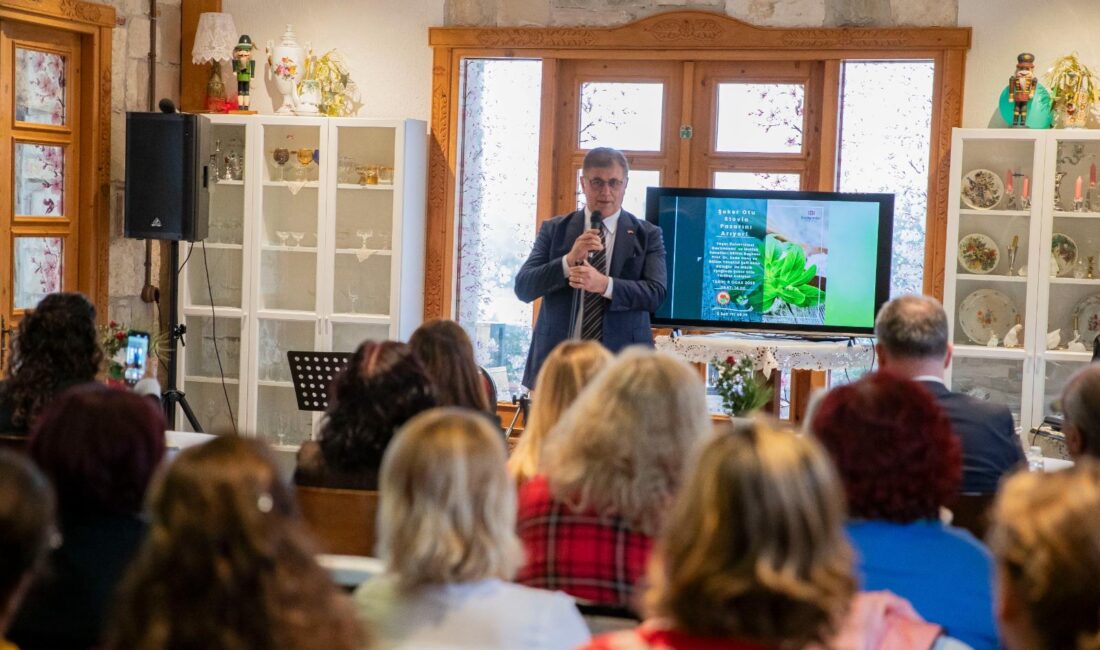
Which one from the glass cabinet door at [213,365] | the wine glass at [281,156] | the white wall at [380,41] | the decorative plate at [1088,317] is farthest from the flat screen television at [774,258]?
the glass cabinet door at [213,365]

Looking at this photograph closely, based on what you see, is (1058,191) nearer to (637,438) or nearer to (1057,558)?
(637,438)

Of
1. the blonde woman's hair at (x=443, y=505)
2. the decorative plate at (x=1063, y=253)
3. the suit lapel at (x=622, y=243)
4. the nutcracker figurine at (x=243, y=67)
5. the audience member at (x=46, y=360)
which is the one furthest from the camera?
the nutcracker figurine at (x=243, y=67)

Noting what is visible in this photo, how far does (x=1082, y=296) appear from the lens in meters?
6.21

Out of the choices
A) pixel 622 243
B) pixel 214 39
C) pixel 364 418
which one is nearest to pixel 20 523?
pixel 364 418

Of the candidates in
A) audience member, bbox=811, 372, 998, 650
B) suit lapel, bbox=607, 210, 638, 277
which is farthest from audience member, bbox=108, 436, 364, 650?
suit lapel, bbox=607, 210, 638, 277

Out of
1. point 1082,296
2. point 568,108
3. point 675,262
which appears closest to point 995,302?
point 1082,296

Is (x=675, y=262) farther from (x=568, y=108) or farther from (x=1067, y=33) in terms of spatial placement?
(x=1067, y=33)

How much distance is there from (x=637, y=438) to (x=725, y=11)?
480 cm

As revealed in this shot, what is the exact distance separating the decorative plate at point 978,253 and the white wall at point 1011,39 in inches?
23.3

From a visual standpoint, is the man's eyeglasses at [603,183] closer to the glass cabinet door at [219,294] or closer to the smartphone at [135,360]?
the smartphone at [135,360]

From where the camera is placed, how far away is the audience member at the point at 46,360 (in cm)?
342

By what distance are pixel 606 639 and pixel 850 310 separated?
4851 millimetres

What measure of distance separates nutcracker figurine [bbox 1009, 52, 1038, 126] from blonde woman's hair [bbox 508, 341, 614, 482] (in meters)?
4.01

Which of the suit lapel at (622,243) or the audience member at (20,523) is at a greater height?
the suit lapel at (622,243)
